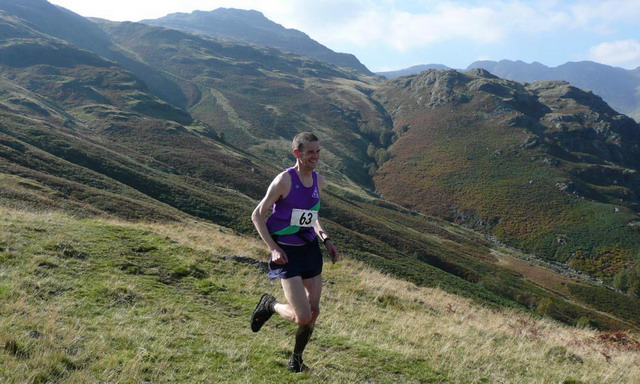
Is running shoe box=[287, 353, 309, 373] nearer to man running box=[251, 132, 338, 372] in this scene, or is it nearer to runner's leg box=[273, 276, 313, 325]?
man running box=[251, 132, 338, 372]

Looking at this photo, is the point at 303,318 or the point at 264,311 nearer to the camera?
the point at 303,318

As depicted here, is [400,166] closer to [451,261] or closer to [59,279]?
[451,261]

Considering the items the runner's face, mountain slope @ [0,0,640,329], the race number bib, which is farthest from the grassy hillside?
mountain slope @ [0,0,640,329]

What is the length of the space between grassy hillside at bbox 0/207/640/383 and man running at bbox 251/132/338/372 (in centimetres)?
78

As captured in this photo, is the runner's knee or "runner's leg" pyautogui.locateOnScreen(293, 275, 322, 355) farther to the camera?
"runner's leg" pyautogui.locateOnScreen(293, 275, 322, 355)

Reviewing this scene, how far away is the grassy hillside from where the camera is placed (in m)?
5.12

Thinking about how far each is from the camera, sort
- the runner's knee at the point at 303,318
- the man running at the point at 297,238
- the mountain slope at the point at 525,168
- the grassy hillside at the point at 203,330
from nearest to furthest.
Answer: the grassy hillside at the point at 203,330
the runner's knee at the point at 303,318
the man running at the point at 297,238
the mountain slope at the point at 525,168

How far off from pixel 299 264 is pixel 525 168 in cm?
11380

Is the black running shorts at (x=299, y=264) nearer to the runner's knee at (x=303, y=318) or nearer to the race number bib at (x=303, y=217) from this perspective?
the race number bib at (x=303, y=217)

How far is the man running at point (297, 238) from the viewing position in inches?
216

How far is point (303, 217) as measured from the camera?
19.0 ft

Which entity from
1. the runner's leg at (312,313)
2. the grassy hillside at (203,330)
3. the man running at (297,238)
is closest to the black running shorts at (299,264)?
the man running at (297,238)

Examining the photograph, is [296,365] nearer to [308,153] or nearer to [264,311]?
[264,311]

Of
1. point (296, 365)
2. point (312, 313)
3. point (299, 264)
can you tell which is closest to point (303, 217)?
point (299, 264)
